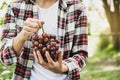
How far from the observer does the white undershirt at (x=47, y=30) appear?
2.54 metres

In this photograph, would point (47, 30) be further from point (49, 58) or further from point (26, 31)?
point (49, 58)

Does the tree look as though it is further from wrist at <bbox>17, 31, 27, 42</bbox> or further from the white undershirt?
wrist at <bbox>17, 31, 27, 42</bbox>

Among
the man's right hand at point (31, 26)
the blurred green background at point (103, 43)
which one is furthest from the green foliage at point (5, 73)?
the blurred green background at point (103, 43)

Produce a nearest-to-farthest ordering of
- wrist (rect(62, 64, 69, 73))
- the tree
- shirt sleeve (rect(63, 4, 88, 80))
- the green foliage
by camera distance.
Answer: wrist (rect(62, 64, 69, 73)) → shirt sleeve (rect(63, 4, 88, 80)) → the green foliage → the tree

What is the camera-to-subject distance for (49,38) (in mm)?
2312

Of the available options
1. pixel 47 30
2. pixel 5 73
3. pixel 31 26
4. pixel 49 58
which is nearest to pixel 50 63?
pixel 49 58

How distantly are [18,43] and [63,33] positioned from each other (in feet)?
1.05

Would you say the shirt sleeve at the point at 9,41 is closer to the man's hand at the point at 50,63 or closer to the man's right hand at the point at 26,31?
the man's right hand at the point at 26,31

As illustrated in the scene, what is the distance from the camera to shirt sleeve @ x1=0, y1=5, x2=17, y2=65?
8.26 ft

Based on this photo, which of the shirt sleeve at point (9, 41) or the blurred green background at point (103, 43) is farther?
the blurred green background at point (103, 43)

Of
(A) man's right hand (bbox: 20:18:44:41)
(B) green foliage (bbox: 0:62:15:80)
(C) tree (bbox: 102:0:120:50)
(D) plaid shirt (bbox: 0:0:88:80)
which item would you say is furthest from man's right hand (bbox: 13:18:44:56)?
(C) tree (bbox: 102:0:120:50)

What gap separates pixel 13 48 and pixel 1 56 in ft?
0.41

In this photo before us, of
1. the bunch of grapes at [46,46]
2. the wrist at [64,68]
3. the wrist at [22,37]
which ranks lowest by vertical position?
the wrist at [64,68]

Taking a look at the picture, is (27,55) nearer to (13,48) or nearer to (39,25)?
(13,48)
